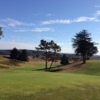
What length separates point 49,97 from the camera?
19875 millimetres

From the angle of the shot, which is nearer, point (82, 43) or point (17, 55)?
point (82, 43)

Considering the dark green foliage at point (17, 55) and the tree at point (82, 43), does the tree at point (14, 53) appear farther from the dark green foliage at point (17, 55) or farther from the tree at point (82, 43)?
the tree at point (82, 43)

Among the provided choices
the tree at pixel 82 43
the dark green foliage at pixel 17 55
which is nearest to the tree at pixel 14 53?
the dark green foliage at pixel 17 55

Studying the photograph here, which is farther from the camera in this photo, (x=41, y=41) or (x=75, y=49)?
(x=41, y=41)

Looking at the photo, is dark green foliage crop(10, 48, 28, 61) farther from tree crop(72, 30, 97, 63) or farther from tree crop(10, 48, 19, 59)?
tree crop(72, 30, 97, 63)

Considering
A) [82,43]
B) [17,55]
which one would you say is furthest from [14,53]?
[82,43]

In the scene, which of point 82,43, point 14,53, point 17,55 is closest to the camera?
point 82,43

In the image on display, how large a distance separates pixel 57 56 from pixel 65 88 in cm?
7380

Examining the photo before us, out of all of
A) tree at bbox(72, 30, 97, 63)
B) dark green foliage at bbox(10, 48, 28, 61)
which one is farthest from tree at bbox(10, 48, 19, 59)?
tree at bbox(72, 30, 97, 63)

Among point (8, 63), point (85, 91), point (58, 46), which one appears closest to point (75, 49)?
point (58, 46)

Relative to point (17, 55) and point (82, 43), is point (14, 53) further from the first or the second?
point (82, 43)

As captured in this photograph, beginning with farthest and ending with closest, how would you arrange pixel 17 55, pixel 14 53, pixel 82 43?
1. pixel 17 55
2. pixel 14 53
3. pixel 82 43

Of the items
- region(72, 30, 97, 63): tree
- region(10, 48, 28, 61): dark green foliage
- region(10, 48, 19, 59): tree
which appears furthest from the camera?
region(10, 48, 19, 59): tree

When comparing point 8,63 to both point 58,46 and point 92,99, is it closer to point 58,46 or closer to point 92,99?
point 58,46
